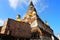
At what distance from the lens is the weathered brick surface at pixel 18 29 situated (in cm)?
2817

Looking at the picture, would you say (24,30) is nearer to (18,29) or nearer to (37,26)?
(18,29)

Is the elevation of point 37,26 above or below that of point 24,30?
above

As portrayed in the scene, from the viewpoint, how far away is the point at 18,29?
29.1m

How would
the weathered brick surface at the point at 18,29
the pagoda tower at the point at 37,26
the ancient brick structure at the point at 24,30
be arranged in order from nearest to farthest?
the ancient brick structure at the point at 24,30 → the weathered brick surface at the point at 18,29 → the pagoda tower at the point at 37,26

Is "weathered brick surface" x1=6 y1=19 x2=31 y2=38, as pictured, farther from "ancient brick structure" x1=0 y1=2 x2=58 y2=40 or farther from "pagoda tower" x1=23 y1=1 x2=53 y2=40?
"pagoda tower" x1=23 y1=1 x2=53 y2=40

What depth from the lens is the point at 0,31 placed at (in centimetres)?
2975

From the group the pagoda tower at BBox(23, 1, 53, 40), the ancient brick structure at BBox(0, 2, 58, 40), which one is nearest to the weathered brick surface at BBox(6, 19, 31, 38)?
the ancient brick structure at BBox(0, 2, 58, 40)

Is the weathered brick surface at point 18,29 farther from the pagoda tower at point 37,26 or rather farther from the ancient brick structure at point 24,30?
the pagoda tower at point 37,26

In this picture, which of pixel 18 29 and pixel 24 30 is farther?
pixel 24 30

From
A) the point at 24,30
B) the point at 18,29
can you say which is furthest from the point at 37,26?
the point at 18,29

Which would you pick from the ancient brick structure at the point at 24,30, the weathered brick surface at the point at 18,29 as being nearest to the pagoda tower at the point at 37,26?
the ancient brick structure at the point at 24,30

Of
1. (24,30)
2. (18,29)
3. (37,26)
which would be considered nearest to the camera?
(18,29)

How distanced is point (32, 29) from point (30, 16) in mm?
4905

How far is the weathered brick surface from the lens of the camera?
28172 millimetres
